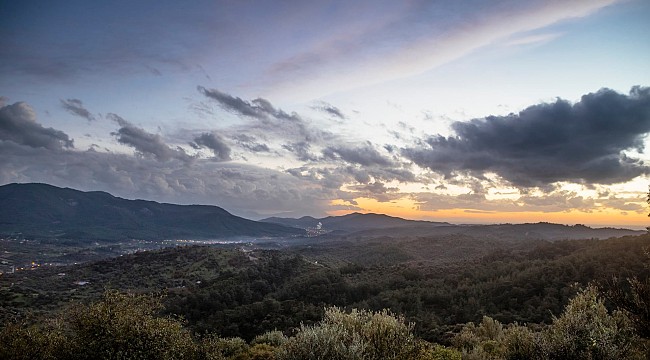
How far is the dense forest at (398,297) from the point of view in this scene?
1928 centimetres

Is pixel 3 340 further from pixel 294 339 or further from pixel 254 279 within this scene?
pixel 254 279

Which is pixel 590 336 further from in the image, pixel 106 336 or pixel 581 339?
pixel 106 336

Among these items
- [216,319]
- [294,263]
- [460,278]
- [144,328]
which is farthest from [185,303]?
[144,328]

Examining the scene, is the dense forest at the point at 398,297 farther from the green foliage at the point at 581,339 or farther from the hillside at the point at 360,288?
the hillside at the point at 360,288

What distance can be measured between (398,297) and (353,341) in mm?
72767

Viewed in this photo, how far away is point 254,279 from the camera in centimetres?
12838

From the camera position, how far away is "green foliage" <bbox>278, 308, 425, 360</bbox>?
14734mm

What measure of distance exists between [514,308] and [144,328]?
7192cm

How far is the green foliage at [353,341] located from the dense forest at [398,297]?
21 cm

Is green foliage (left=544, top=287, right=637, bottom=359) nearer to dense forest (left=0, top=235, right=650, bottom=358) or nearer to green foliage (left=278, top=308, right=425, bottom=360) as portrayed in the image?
dense forest (left=0, top=235, right=650, bottom=358)

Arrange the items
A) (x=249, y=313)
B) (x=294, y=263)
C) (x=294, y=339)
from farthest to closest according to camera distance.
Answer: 1. (x=294, y=263)
2. (x=249, y=313)
3. (x=294, y=339)

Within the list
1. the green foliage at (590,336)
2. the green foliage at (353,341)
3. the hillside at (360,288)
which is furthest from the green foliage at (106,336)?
the hillside at (360,288)

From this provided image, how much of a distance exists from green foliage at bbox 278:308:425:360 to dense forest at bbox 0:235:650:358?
208 mm

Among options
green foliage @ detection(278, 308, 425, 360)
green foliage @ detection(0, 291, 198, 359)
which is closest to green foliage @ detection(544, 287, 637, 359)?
green foliage @ detection(278, 308, 425, 360)
